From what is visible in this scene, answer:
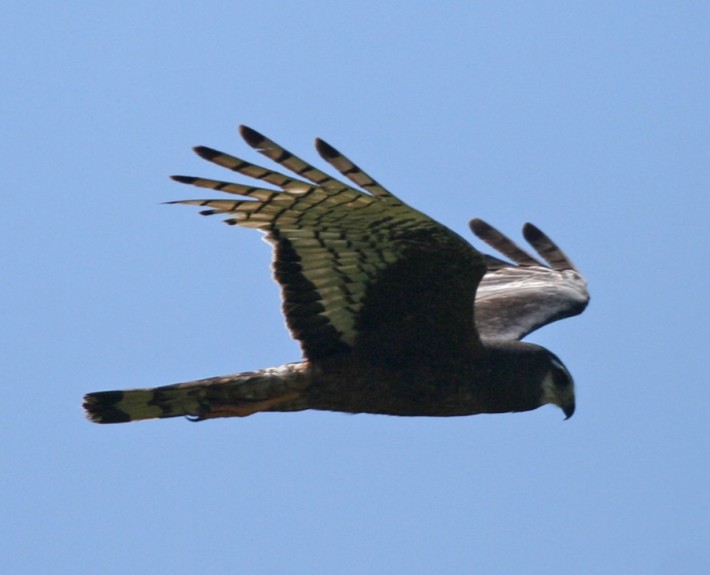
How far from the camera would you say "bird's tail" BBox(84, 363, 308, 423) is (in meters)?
8.28

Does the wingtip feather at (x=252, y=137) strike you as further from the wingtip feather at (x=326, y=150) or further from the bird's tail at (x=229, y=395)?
the bird's tail at (x=229, y=395)

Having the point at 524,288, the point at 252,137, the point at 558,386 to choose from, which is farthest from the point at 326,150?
the point at 524,288

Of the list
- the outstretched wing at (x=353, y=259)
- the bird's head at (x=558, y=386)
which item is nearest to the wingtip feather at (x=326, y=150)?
→ the outstretched wing at (x=353, y=259)

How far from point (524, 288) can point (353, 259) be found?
248 centimetres

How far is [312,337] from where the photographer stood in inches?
328

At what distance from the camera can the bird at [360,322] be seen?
24.9 feet

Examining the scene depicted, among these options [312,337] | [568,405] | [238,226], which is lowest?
[568,405]

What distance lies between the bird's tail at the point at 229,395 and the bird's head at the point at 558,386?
4.46ft

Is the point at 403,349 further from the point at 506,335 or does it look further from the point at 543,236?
the point at 543,236

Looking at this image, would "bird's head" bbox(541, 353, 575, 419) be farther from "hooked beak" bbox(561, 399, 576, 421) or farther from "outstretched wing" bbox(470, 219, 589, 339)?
"outstretched wing" bbox(470, 219, 589, 339)

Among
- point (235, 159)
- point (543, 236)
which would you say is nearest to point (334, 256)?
point (235, 159)

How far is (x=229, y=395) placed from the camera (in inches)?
327

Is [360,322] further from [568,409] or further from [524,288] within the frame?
[524,288]

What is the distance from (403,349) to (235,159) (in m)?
1.52
